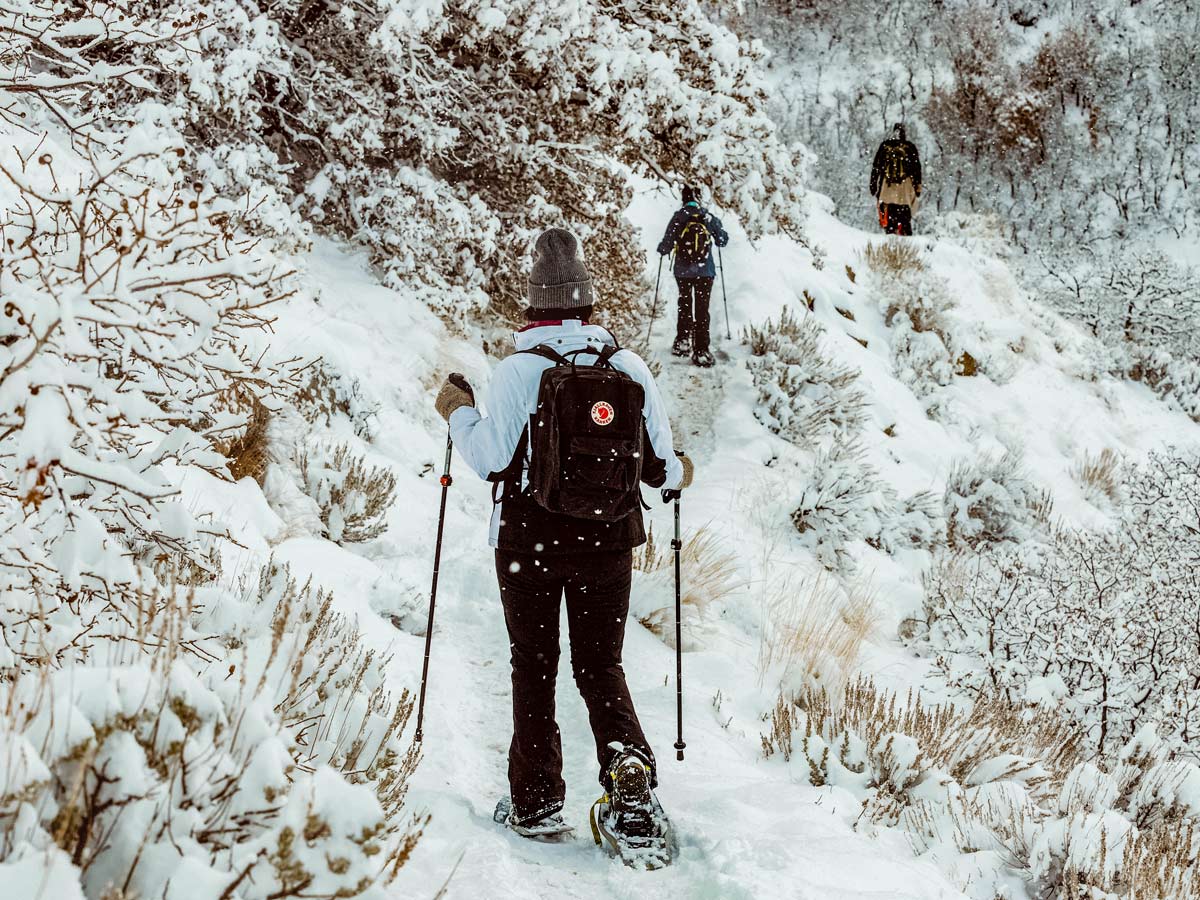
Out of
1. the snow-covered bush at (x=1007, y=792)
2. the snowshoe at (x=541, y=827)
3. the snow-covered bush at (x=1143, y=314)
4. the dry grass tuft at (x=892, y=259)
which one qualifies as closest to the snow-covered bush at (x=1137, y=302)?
the snow-covered bush at (x=1143, y=314)

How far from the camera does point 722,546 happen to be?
22.2ft

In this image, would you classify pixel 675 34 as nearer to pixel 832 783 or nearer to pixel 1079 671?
pixel 1079 671

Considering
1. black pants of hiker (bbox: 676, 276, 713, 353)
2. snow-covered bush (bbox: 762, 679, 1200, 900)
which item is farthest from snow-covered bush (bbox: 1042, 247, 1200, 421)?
snow-covered bush (bbox: 762, 679, 1200, 900)

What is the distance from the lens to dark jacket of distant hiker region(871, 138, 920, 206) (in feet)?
50.8

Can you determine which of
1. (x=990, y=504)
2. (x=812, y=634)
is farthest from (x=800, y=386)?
(x=812, y=634)

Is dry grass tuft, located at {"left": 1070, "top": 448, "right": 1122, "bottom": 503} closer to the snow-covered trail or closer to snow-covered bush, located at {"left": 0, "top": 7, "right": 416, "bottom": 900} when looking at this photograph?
the snow-covered trail

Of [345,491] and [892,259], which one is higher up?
[892,259]

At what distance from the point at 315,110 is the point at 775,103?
1896 centimetres

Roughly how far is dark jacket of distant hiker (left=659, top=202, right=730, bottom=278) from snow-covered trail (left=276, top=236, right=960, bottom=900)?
2815mm

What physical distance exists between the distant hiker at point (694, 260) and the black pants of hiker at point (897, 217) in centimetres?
749

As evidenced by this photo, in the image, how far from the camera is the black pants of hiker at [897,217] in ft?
52.2

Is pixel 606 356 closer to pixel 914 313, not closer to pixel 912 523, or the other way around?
pixel 912 523

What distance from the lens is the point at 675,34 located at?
8305mm

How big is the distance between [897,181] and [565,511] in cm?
1458
